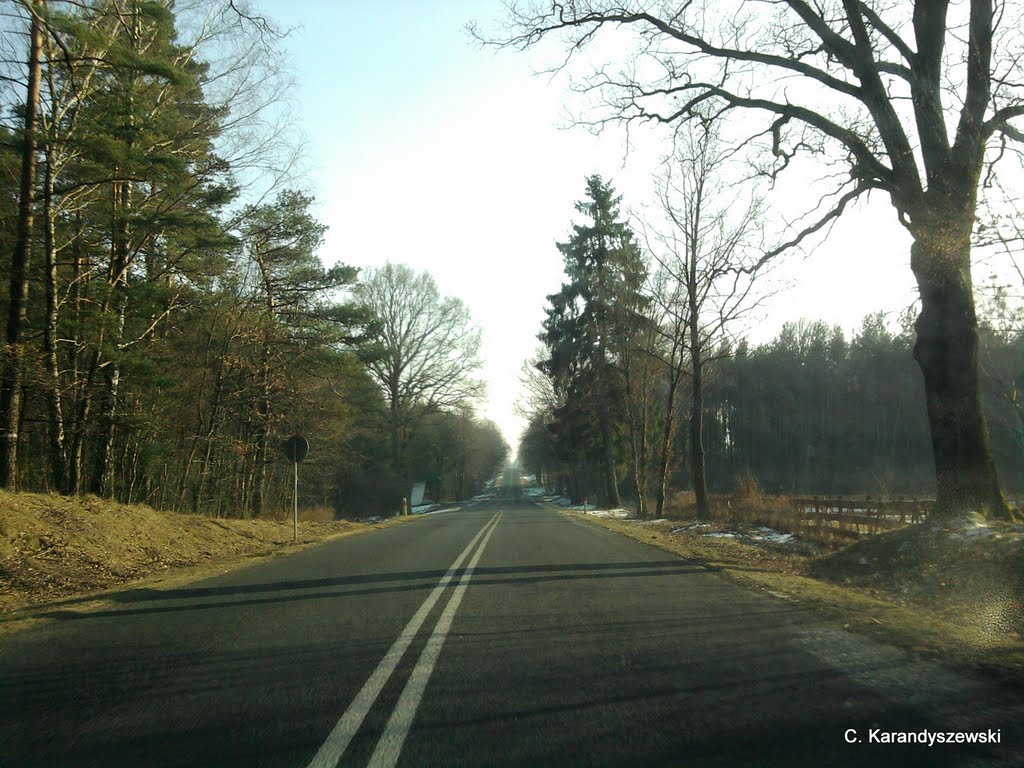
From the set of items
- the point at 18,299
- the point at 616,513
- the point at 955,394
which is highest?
the point at 18,299

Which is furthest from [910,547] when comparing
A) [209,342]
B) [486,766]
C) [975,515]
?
[209,342]

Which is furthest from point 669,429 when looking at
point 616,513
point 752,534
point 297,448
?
point 297,448

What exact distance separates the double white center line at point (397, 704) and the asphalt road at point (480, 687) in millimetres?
20

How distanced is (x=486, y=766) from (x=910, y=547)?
9952mm

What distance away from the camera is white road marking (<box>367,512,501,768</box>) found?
14.6 feet

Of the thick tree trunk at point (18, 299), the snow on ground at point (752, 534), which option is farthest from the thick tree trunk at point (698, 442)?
the thick tree trunk at point (18, 299)

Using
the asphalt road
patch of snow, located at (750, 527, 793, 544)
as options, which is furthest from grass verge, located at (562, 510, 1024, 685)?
patch of snow, located at (750, 527, 793, 544)

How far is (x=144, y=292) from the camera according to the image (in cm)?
1905

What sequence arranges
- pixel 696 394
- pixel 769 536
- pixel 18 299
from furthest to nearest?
pixel 696 394 → pixel 769 536 → pixel 18 299

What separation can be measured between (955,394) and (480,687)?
1041 centimetres

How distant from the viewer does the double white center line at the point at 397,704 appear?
14.6 feet

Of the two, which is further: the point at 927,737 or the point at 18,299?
the point at 18,299

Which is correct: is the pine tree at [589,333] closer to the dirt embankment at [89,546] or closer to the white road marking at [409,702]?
the dirt embankment at [89,546]

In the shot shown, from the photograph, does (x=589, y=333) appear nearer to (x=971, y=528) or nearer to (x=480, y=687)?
(x=971, y=528)
